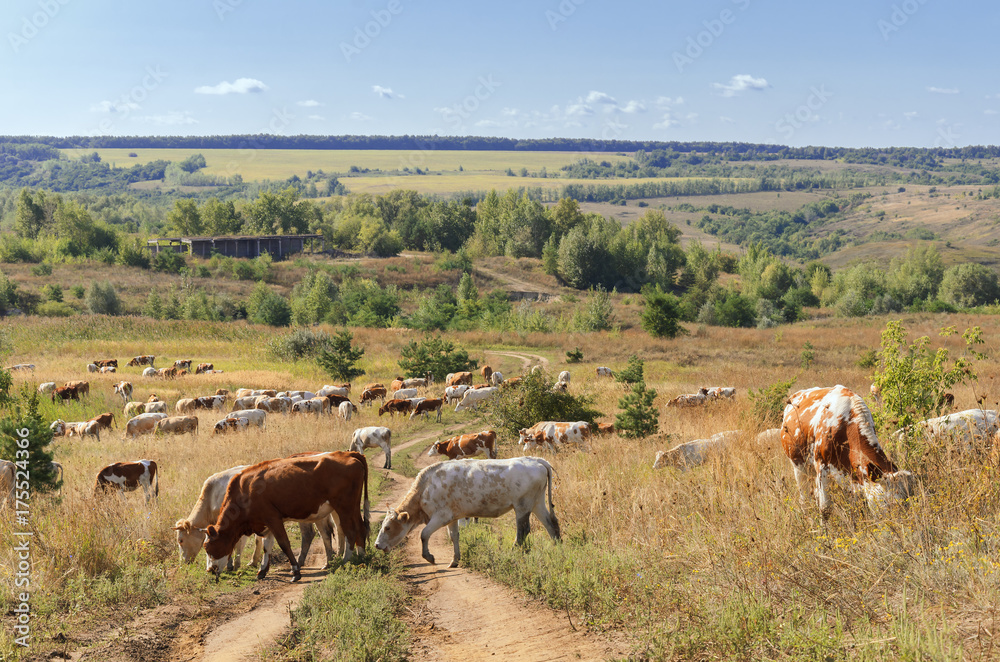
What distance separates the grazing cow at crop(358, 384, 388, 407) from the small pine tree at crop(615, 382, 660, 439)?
13505 mm

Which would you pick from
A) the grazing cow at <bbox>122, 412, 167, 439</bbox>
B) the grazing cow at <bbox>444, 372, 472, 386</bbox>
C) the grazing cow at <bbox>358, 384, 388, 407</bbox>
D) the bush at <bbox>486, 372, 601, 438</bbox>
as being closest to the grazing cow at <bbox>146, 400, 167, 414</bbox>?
the grazing cow at <bbox>122, 412, 167, 439</bbox>

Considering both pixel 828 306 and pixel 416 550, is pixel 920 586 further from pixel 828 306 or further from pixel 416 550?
pixel 828 306

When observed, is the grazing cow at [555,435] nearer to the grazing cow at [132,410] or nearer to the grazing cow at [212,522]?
the grazing cow at [212,522]

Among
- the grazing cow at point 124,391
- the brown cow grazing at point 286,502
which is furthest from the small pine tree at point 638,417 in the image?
the grazing cow at point 124,391

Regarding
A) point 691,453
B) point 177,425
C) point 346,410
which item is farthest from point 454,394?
point 691,453

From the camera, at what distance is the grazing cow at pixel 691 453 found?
517 inches

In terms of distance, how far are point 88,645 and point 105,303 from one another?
72388 millimetres

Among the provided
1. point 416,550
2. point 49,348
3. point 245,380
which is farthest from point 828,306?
point 416,550

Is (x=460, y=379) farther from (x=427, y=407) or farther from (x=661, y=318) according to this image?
(x=661, y=318)

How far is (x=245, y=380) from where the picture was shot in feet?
115

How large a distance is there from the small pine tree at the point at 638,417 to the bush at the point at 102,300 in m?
66.9

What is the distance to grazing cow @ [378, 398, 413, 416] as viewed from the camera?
25.3 metres

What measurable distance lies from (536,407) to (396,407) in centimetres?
700

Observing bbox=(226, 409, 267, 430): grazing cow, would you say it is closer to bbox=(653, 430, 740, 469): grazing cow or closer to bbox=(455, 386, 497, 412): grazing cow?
bbox=(455, 386, 497, 412): grazing cow
